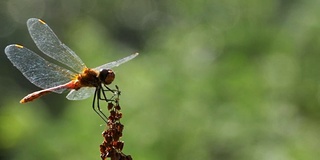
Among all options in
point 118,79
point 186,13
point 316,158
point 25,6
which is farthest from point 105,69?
point 25,6

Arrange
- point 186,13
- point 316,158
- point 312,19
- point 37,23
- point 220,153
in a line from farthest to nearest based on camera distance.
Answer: point 186,13
point 312,19
point 220,153
point 316,158
point 37,23

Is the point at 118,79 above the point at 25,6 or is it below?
below

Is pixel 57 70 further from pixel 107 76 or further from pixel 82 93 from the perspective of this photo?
pixel 107 76

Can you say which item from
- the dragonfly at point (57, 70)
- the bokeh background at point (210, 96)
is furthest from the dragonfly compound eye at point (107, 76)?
the bokeh background at point (210, 96)

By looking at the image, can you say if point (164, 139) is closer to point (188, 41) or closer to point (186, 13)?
point (188, 41)

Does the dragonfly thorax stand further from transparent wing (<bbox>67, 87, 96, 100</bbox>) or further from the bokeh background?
the bokeh background

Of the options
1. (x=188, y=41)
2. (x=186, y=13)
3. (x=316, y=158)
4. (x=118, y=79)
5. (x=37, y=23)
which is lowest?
(x=37, y=23)

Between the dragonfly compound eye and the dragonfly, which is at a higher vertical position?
the dragonfly

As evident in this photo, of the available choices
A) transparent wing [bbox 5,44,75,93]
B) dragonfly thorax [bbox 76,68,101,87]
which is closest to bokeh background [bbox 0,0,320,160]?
transparent wing [bbox 5,44,75,93]
